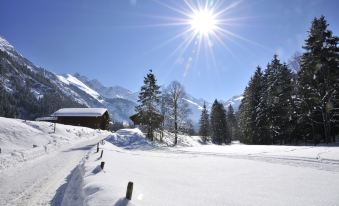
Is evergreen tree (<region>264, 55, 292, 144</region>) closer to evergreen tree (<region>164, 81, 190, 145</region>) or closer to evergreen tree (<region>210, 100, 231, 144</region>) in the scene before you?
evergreen tree (<region>164, 81, 190, 145</region>)

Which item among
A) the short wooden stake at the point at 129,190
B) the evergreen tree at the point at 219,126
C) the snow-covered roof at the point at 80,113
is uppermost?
the snow-covered roof at the point at 80,113

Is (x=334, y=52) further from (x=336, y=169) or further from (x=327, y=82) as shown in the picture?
(x=336, y=169)

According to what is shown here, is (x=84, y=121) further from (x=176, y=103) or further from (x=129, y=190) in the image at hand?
(x=129, y=190)

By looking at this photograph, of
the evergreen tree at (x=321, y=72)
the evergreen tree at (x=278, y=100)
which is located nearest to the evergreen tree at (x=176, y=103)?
the evergreen tree at (x=278, y=100)

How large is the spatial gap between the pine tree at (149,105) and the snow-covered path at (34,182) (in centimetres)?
2764

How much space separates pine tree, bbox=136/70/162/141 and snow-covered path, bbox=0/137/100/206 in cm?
2764

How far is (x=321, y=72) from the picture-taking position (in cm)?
3356

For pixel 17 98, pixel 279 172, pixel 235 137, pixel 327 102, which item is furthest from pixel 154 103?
pixel 17 98

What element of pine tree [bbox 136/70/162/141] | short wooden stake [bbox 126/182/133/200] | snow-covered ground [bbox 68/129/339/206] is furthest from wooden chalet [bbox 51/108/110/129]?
short wooden stake [bbox 126/182/133/200]

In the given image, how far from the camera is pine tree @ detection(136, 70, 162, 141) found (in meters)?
47.1

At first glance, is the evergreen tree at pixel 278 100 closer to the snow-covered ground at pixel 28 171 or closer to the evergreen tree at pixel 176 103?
the evergreen tree at pixel 176 103

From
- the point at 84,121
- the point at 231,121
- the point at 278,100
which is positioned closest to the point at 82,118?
the point at 84,121

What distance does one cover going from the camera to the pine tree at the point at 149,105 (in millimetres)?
47094

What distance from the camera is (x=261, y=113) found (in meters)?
46.2
